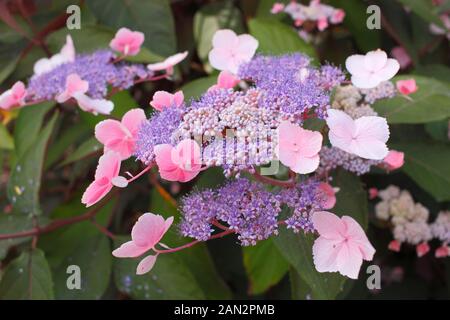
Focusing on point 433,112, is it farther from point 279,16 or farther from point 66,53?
point 66,53

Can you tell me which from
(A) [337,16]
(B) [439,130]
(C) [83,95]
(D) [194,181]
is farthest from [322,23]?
(C) [83,95]

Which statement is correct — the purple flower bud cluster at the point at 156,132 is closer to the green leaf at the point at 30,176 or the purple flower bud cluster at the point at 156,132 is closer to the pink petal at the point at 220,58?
the pink petal at the point at 220,58


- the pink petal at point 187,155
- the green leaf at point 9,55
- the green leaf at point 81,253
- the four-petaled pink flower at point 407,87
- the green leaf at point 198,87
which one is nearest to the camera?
the pink petal at point 187,155

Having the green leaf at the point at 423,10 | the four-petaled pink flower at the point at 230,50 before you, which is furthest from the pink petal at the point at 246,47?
the green leaf at the point at 423,10

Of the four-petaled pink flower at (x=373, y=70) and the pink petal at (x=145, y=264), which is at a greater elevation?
the four-petaled pink flower at (x=373, y=70)

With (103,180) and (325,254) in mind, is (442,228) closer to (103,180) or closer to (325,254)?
(325,254)

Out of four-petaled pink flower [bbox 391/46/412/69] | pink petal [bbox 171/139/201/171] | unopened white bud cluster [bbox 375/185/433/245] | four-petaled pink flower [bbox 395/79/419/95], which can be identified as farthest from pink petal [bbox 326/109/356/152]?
four-petaled pink flower [bbox 391/46/412/69]
